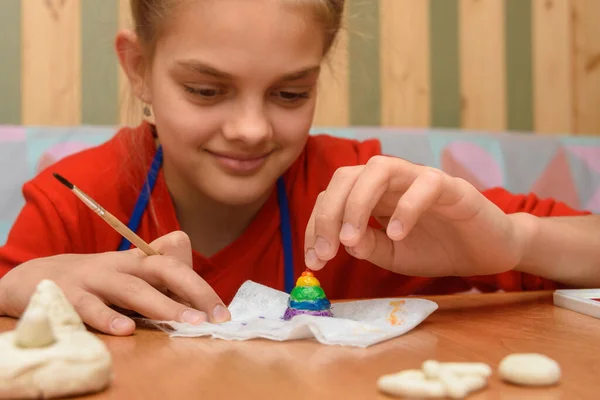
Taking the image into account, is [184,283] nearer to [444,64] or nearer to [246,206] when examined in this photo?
[246,206]

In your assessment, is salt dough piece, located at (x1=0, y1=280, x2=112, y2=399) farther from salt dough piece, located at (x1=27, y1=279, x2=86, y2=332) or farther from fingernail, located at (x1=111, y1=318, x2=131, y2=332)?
fingernail, located at (x1=111, y1=318, x2=131, y2=332)

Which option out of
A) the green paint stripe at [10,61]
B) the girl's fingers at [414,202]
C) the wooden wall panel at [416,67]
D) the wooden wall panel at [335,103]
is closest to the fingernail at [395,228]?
the girl's fingers at [414,202]

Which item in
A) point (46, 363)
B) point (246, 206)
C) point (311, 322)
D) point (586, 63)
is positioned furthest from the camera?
point (586, 63)

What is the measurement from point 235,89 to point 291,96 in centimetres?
9

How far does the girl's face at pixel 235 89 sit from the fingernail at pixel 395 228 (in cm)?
27

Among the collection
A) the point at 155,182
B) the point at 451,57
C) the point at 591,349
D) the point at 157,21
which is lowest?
the point at 591,349

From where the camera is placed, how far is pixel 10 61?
4.89 ft

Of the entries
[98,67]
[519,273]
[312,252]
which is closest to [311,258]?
[312,252]

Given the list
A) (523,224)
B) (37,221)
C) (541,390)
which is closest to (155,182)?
(37,221)

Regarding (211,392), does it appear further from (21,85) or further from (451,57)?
(451,57)

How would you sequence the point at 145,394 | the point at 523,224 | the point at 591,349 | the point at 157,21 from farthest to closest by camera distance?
1. the point at 157,21
2. the point at 523,224
3. the point at 591,349
4. the point at 145,394

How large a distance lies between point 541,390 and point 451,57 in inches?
59.2

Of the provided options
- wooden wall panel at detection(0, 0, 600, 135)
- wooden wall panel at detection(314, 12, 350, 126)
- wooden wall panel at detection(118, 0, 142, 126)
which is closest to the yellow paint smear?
wooden wall panel at detection(118, 0, 142, 126)

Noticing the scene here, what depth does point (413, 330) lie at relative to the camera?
536 millimetres
